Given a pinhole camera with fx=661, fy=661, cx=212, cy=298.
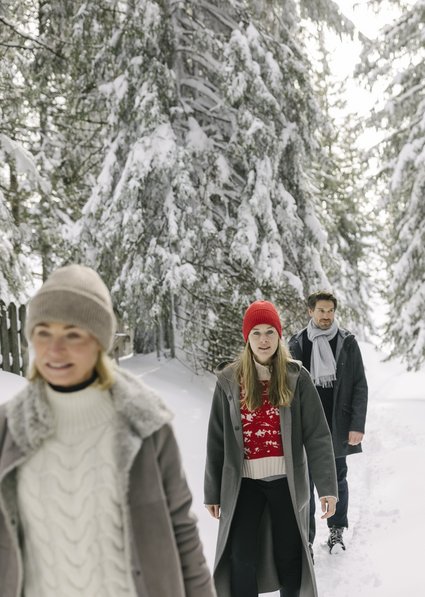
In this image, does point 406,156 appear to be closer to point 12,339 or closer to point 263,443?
point 12,339

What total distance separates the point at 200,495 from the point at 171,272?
13.5ft

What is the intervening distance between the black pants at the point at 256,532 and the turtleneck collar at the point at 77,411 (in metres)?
2.27

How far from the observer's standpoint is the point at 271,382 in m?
4.32

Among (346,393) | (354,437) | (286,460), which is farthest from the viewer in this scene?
(346,393)

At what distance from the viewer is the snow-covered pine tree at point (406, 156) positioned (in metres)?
14.9

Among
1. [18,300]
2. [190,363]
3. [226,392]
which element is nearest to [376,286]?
[190,363]

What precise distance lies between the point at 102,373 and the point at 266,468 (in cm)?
230

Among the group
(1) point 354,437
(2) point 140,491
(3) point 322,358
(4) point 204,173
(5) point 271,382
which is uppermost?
(4) point 204,173

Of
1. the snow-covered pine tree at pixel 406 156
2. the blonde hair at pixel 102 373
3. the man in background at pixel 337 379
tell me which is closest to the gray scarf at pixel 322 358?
the man in background at pixel 337 379

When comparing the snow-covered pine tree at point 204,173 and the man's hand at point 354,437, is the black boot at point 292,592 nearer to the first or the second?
the man's hand at point 354,437

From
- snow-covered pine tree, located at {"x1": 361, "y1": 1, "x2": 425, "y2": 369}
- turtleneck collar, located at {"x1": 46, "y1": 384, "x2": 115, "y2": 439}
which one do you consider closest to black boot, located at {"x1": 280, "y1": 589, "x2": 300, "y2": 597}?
turtleneck collar, located at {"x1": 46, "y1": 384, "x2": 115, "y2": 439}

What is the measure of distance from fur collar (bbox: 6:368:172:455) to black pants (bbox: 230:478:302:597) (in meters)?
2.15

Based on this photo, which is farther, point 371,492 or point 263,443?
point 371,492

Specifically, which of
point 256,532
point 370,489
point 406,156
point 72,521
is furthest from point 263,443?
point 406,156
